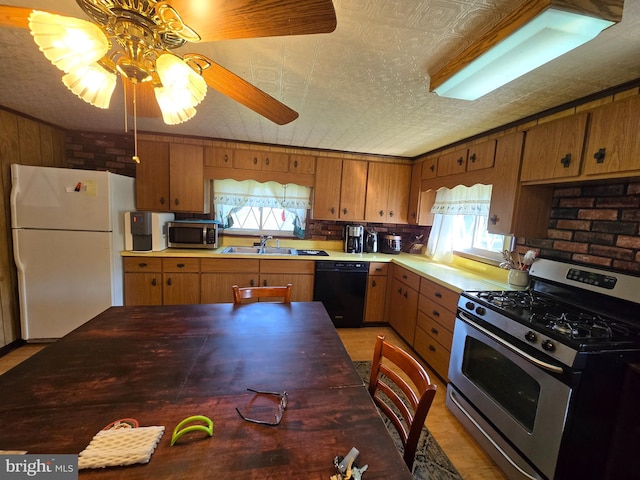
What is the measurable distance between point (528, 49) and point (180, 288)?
3.31 metres

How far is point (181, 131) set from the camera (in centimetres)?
284

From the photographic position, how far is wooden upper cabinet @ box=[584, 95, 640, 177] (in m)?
1.32

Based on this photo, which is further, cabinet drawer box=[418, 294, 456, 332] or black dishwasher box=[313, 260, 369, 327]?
black dishwasher box=[313, 260, 369, 327]

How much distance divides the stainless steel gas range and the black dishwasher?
1368mm

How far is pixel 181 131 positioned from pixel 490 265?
3.51m

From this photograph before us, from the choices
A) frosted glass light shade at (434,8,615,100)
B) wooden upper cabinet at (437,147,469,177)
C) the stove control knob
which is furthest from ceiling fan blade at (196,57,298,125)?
wooden upper cabinet at (437,147,469,177)

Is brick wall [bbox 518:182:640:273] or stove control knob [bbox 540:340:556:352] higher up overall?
brick wall [bbox 518:182:640:273]

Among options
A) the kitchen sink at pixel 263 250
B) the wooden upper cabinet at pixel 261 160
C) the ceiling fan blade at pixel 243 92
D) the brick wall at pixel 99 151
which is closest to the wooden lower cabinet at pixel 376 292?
the kitchen sink at pixel 263 250

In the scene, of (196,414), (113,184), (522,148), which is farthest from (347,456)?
(113,184)

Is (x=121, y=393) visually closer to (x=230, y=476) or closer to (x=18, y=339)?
(x=230, y=476)

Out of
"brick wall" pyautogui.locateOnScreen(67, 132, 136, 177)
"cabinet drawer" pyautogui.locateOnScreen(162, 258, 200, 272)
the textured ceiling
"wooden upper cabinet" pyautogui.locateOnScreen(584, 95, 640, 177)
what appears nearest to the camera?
the textured ceiling

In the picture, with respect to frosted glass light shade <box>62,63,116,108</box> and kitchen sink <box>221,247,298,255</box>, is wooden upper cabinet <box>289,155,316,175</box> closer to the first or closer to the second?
kitchen sink <box>221,247,298,255</box>

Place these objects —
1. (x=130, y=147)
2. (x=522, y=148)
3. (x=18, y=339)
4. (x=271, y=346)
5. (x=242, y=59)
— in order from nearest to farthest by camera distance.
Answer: (x=271, y=346), (x=242, y=59), (x=522, y=148), (x=18, y=339), (x=130, y=147)

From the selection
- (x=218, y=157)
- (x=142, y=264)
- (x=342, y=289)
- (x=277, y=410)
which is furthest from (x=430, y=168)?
(x=142, y=264)
